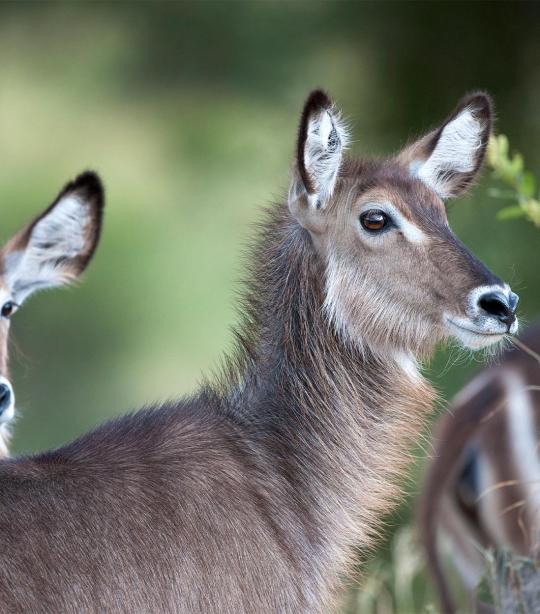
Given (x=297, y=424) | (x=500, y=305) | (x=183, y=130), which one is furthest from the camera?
(x=183, y=130)

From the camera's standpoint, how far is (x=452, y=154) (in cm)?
587

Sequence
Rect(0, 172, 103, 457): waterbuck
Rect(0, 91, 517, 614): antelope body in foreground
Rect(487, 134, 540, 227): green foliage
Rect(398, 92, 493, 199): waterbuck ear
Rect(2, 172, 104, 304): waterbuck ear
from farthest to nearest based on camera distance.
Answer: Rect(2, 172, 104, 304): waterbuck ear, Rect(0, 172, 103, 457): waterbuck, Rect(487, 134, 540, 227): green foliage, Rect(398, 92, 493, 199): waterbuck ear, Rect(0, 91, 517, 614): antelope body in foreground

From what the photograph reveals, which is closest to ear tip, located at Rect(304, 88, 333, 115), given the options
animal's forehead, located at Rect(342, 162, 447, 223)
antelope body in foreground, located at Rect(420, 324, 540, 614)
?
animal's forehead, located at Rect(342, 162, 447, 223)

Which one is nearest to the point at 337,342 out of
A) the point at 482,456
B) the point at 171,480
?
the point at 171,480

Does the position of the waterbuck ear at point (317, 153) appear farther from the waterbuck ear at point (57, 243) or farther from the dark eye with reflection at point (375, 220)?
the waterbuck ear at point (57, 243)

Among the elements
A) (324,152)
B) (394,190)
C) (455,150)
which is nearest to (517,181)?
(455,150)

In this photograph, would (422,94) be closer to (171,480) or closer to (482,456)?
A: (482,456)

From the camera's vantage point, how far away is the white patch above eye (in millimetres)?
5324

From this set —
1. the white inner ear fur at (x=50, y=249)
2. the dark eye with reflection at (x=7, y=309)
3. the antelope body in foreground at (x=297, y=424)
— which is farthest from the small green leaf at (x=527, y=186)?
the dark eye with reflection at (x=7, y=309)

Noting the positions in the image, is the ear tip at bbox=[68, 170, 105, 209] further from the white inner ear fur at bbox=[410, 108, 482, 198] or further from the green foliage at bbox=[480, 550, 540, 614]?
the green foliage at bbox=[480, 550, 540, 614]

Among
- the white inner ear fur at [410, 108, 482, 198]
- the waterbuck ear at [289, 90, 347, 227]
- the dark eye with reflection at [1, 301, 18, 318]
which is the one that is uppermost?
the white inner ear fur at [410, 108, 482, 198]

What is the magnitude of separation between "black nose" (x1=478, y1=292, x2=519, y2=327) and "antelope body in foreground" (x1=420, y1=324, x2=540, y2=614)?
177 centimetres

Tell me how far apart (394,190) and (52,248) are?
7.48 feet

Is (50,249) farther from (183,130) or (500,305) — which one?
(183,130)
